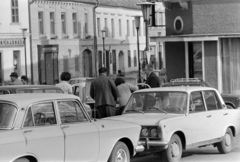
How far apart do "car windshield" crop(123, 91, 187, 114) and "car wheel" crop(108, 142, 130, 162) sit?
2.11 m

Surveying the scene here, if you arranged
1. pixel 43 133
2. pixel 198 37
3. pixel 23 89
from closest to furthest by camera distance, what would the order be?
pixel 43 133 < pixel 23 89 < pixel 198 37

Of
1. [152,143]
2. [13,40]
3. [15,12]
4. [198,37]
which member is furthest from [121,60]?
[152,143]

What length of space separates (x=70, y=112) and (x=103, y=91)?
4503 millimetres

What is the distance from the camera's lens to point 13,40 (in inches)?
1973

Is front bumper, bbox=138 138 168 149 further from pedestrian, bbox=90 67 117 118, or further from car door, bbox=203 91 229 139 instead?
pedestrian, bbox=90 67 117 118

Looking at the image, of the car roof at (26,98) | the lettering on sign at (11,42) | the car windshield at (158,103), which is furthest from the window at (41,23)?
the car roof at (26,98)

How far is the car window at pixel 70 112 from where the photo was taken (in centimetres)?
1042

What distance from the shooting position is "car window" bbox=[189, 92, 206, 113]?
13.6m

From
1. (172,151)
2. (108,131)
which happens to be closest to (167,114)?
(172,151)

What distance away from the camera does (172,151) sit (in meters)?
12.6

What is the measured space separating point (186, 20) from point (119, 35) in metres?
45.3

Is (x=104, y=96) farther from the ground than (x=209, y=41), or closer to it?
closer to it

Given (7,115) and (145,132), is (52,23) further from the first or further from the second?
(7,115)

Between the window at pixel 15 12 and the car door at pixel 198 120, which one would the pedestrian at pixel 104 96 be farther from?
the window at pixel 15 12
